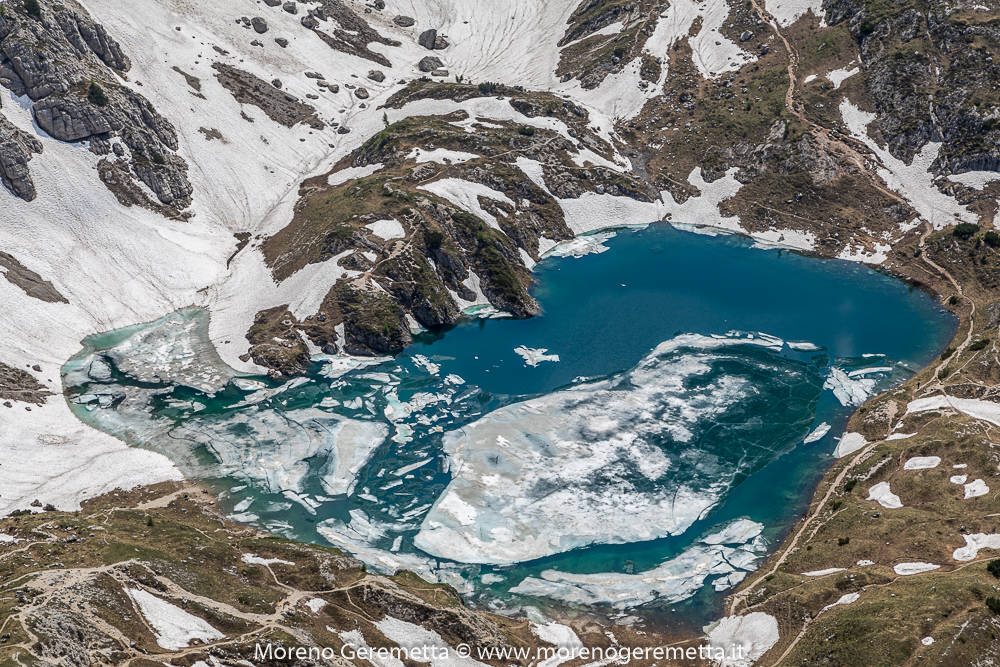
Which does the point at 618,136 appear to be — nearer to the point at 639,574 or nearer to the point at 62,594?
the point at 639,574

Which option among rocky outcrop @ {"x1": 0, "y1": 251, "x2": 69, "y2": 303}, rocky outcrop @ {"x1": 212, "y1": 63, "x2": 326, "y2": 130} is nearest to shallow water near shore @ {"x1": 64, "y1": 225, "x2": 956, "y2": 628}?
rocky outcrop @ {"x1": 0, "y1": 251, "x2": 69, "y2": 303}

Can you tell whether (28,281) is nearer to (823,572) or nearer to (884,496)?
(823,572)

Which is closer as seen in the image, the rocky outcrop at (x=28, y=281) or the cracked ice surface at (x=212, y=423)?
the cracked ice surface at (x=212, y=423)

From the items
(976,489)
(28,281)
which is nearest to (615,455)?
(976,489)

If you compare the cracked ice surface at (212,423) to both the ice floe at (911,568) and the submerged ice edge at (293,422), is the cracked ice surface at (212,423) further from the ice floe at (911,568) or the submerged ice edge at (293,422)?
the ice floe at (911,568)

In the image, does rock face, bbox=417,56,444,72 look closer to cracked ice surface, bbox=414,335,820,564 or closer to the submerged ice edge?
the submerged ice edge

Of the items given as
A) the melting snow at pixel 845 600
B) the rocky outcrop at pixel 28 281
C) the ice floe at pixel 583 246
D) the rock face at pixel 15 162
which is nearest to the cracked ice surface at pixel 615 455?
the melting snow at pixel 845 600
